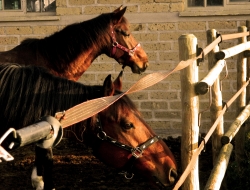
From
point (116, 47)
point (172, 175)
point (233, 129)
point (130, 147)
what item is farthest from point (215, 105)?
point (116, 47)

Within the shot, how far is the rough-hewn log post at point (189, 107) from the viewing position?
290cm

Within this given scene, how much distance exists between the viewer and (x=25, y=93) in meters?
2.95

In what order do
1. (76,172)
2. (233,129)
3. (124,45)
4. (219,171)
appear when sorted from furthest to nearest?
(124,45)
(76,172)
(233,129)
(219,171)

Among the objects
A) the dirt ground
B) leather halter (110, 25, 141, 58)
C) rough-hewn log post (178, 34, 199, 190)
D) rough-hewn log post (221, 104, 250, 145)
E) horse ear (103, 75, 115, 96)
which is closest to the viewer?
rough-hewn log post (178, 34, 199, 190)

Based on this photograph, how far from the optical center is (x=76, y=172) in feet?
20.2

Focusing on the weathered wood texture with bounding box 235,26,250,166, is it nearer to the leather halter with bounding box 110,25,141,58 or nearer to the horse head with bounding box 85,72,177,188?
the leather halter with bounding box 110,25,141,58

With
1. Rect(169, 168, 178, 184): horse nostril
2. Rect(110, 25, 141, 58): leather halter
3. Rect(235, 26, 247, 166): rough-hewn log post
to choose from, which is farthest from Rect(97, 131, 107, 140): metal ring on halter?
Rect(110, 25, 141, 58): leather halter

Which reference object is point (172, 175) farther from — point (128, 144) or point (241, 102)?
point (241, 102)

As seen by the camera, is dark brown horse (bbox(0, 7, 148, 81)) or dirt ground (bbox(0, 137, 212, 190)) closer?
dirt ground (bbox(0, 137, 212, 190))

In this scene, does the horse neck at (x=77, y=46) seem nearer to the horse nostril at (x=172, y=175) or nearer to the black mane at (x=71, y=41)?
the black mane at (x=71, y=41)

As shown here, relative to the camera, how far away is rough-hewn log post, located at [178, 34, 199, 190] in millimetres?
2900

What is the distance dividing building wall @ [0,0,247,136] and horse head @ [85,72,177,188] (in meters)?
4.49

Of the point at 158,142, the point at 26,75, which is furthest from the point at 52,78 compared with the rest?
the point at 158,142

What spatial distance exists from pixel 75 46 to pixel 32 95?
118 inches
